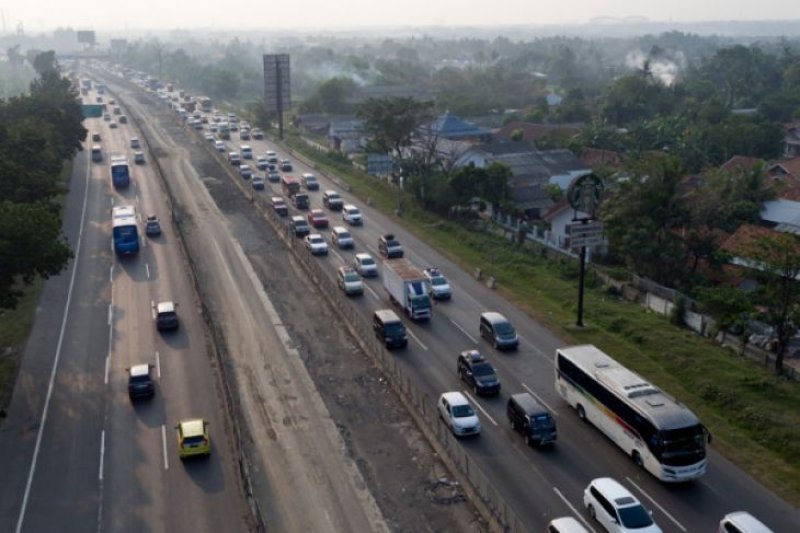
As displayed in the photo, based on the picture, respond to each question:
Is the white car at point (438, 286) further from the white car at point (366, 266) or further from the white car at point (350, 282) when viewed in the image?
the white car at point (366, 266)

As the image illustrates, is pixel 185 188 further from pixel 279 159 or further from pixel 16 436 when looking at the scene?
pixel 16 436

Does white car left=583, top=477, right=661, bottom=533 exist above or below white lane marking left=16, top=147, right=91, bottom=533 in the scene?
above

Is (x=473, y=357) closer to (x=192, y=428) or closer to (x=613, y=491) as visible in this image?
(x=613, y=491)

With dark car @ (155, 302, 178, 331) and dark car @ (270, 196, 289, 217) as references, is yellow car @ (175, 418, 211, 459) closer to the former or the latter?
dark car @ (155, 302, 178, 331)

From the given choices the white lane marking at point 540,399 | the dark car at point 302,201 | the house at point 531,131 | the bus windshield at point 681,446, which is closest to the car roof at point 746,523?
the bus windshield at point 681,446

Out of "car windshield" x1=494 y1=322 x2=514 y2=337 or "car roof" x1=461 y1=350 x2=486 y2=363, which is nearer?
"car roof" x1=461 y1=350 x2=486 y2=363

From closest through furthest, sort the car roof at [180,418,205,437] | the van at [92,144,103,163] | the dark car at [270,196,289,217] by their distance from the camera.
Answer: the car roof at [180,418,205,437] → the dark car at [270,196,289,217] → the van at [92,144,103,163]

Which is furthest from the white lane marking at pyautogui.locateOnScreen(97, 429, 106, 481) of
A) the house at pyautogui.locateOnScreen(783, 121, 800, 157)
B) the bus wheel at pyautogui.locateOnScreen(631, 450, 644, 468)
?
the house at pyautogui.locateOnScreen(783, 121, 800, 157)
